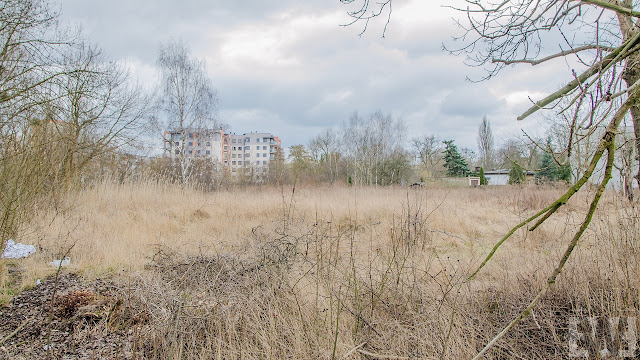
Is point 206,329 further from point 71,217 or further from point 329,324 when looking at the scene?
point 71,217

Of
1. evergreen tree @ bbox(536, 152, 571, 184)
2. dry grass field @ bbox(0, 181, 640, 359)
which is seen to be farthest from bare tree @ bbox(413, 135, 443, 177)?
dry grass field @ bbox(0, 181, 640, 359)

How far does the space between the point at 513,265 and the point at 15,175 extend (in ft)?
17.6

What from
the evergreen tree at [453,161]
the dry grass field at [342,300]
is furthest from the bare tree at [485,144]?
the dry grass field at [342,300]

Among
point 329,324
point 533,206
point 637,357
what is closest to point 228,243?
point 329,324

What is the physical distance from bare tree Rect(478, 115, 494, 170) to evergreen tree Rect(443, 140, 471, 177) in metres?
3.93

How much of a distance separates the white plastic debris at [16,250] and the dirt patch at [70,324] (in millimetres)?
932

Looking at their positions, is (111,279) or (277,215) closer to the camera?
(111,279)

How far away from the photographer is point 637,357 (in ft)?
6.93

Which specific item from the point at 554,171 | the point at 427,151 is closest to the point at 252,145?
the point at 427,151

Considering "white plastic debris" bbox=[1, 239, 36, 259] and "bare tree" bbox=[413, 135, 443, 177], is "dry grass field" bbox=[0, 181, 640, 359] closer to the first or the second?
"white plastic debris" bbox=[1, 239, 36, 259]

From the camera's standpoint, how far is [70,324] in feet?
8.47

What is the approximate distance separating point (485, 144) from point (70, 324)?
152 feet

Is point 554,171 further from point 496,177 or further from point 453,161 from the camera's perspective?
point 453,161

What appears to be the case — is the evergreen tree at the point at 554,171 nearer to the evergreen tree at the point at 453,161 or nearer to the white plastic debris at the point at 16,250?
the white plastic debris at the point at 16,250
